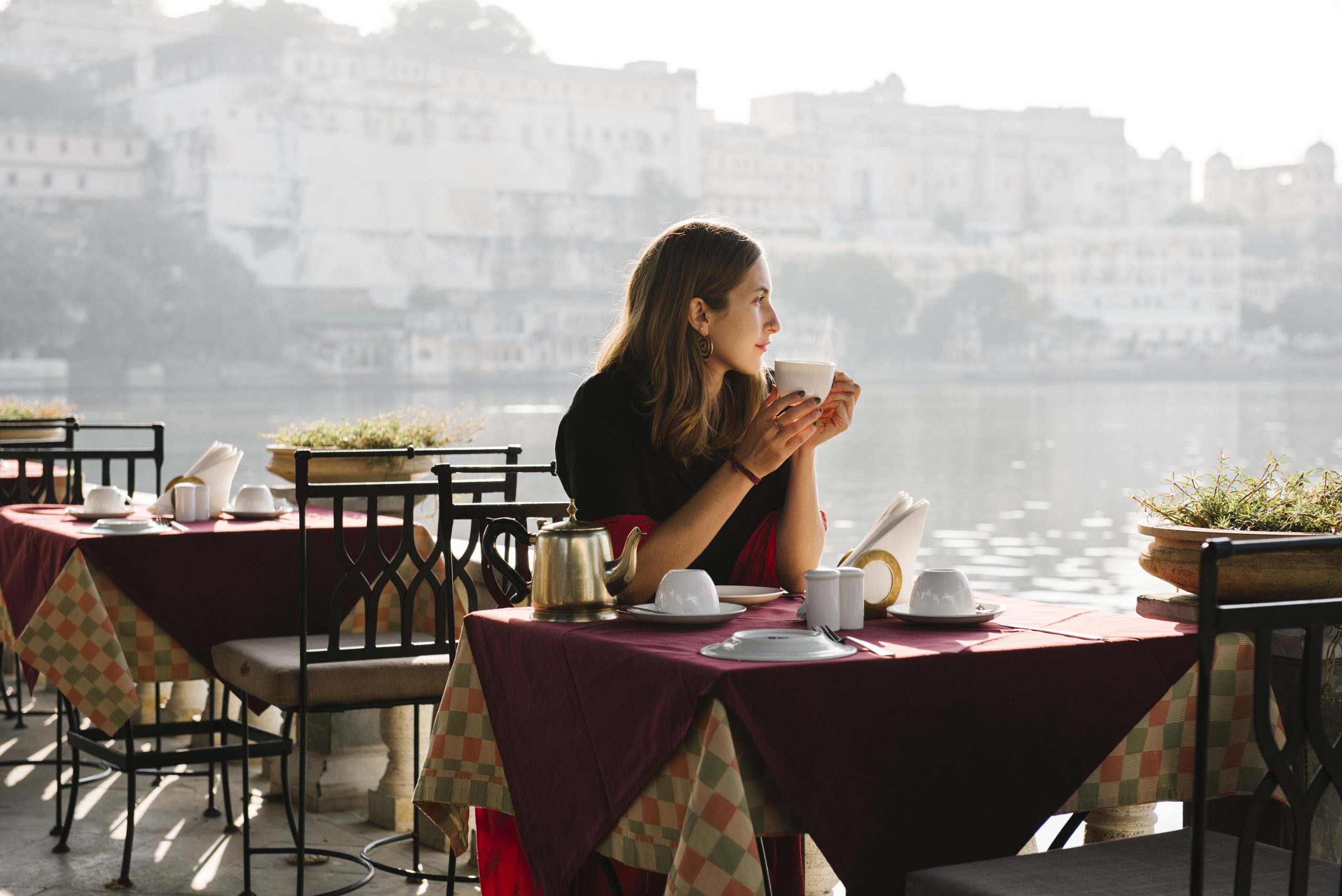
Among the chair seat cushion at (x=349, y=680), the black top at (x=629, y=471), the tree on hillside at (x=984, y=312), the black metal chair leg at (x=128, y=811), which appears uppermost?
the tree on hillside at (x=984, y=312)

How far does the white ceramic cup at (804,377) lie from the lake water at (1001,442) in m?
14.5

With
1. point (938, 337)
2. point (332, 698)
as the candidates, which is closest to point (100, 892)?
point (332, 698)

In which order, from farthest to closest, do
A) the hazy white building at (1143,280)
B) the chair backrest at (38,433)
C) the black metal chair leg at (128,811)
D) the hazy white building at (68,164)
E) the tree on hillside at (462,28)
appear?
the hazy white building at (1143,280), the tree on hillside at (462,28), the hazy white building at (68,164), the chair backrest at (38,433), the black metal chair leg at (128,811)

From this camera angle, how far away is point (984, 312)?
6341cm

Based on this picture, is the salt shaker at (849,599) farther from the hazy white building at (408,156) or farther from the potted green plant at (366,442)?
the hazy white building at (408,156)

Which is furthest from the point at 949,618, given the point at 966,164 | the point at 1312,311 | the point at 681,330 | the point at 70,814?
the point at 966,164

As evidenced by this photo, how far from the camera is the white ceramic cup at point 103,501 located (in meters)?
3.03

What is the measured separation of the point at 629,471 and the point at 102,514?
162cm

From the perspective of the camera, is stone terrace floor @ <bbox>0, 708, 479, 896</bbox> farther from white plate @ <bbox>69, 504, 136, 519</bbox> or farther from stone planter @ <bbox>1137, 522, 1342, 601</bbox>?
stone planter @ <bbox>1137, 522, 1342, 601</bbox>

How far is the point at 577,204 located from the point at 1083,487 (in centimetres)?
2986

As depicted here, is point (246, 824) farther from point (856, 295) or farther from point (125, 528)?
point (856, 295)

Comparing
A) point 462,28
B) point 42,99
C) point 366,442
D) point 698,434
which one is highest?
point 462,28

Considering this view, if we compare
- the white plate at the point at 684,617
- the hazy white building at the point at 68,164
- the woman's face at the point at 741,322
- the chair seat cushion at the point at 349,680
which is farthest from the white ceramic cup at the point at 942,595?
the hazy white building at the point at 68,164

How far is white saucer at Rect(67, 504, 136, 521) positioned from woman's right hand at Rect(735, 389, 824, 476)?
1765 millimetres
